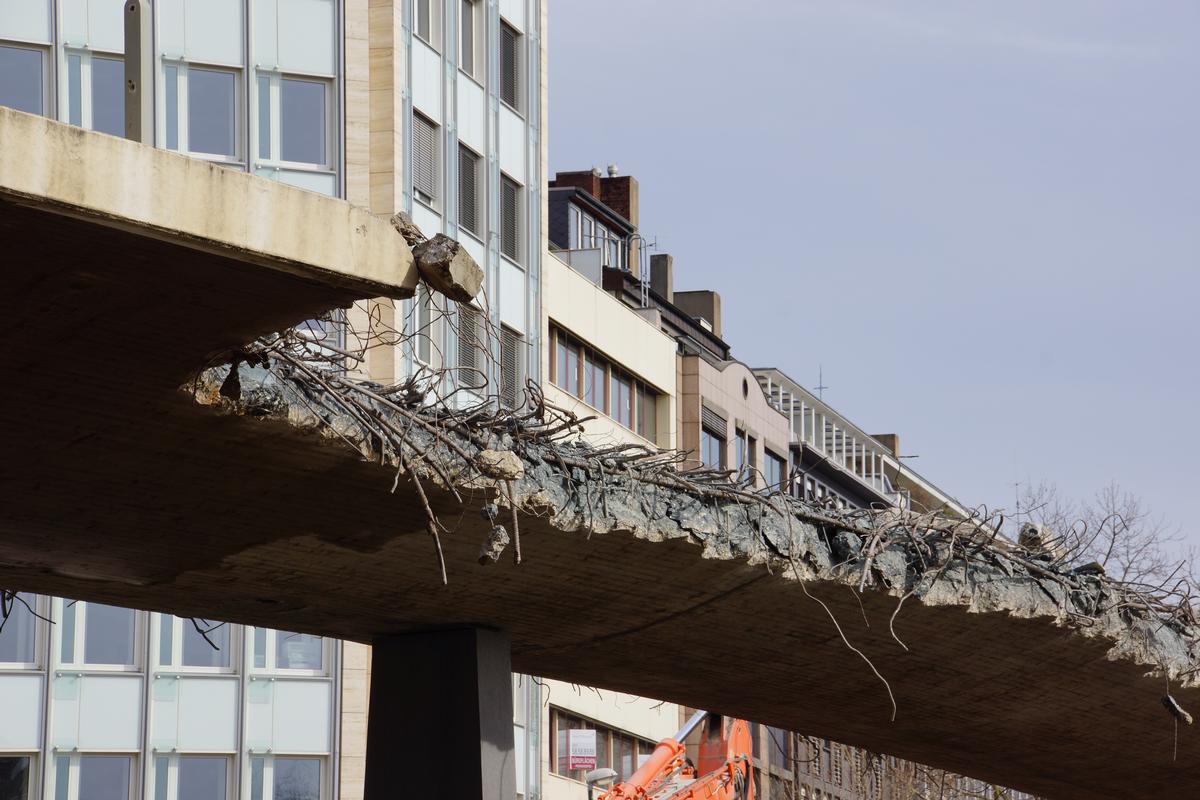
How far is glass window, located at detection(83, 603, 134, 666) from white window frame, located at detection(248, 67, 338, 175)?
717 centimetres

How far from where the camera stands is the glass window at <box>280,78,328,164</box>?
102 ft

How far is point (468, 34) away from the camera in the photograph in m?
34.5

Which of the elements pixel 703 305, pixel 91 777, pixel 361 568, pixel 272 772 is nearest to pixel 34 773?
pixel 91 777

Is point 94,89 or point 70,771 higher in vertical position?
point 94,89

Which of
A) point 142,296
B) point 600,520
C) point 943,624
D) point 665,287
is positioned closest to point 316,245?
point 142,296

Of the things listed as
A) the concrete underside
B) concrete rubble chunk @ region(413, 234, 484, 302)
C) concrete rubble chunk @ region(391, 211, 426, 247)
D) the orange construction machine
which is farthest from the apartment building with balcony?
concrete rubble chunk @ region(413, 234, 484, 302)

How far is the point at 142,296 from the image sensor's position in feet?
20.5

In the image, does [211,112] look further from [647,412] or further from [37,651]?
[647,412]

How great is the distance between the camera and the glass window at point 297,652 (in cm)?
2992

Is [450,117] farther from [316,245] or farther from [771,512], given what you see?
[316,245]

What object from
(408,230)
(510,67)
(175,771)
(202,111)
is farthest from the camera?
(510,67)

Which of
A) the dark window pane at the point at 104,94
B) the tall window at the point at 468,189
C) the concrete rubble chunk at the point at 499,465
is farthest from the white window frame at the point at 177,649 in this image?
the concrete rubble chunk at the point at 499,465

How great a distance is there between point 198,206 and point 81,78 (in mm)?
24824

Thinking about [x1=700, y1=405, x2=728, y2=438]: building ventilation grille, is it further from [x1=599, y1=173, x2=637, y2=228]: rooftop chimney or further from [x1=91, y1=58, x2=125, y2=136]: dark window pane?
[x1=91, y1=58, x2=125, y2=136]: dark window pane
